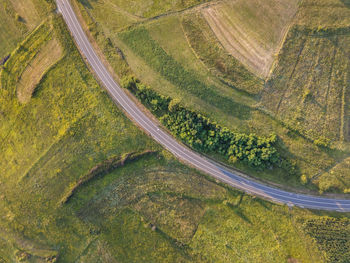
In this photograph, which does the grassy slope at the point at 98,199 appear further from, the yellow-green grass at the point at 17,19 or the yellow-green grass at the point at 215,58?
the yellow-green grass at the point at 215,58

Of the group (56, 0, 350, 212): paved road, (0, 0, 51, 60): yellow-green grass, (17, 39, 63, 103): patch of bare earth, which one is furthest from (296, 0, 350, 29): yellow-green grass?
(0, 0, 51, 60): yellow-green grass

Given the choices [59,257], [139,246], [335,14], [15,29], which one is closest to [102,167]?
[139,246]

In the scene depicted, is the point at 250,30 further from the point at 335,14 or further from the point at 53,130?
the point at 53,130

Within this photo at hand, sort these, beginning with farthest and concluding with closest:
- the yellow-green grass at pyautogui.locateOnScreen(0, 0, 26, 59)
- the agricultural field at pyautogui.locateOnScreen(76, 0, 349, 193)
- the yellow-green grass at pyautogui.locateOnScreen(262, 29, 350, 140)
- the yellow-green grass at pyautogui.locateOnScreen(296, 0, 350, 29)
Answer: the yellow-green grass at pyautogui.locateOnScreen(0, 0, 26, 59) < the agricultural field at pyautogui.locateOnScreen(76, 0, 349, 193) < the yellow-green grass at pyautogui.locateOnScreen(262, 29, 350, 140) < the yellow-green grass at pyautogui.locateOnScreen(296, 0, 350, 29)

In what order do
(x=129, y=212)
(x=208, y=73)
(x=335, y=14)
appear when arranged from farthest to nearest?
(x=129, y=212) < (x=208, y=73) < (x=335, y=14)

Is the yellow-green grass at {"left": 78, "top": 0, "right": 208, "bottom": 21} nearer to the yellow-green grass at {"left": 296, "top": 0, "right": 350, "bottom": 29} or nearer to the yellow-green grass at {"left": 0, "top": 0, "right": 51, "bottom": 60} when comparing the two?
the yellow-green grass at {"left": 0, "top": 0, "right": 51, "bottom": 60}

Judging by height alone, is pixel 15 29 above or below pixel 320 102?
above
